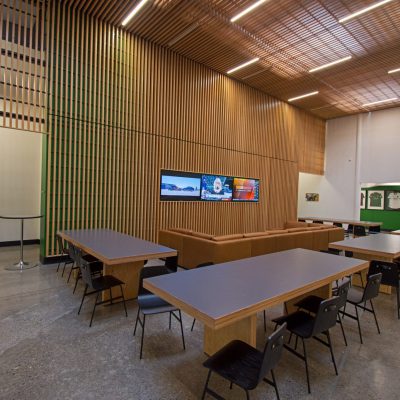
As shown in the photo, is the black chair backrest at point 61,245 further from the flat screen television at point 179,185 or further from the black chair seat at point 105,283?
the flat screen television at point 179,185

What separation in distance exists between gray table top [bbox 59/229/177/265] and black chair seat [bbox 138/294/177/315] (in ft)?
1.72

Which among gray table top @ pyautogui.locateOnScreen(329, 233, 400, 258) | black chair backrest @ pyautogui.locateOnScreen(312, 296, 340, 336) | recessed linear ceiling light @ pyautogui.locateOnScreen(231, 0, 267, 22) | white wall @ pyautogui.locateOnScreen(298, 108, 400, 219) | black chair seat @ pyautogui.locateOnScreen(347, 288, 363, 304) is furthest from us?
white wall @ pyautogui.locateOnScreen(298, 108, 400, 219)

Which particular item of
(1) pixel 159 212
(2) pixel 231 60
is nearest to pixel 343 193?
(2) pixel 231 60

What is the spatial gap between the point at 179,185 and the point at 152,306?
5098 mm

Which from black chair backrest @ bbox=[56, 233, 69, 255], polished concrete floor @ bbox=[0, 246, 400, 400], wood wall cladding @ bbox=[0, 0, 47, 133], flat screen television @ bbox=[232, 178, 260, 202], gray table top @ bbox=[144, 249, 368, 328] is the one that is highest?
wood wall cladding @ bbox=[0, 0, 47, 133]

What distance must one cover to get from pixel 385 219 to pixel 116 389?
45.9 feet

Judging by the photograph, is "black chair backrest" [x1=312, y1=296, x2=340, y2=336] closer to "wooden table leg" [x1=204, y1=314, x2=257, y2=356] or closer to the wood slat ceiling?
"wooden table leg" [x1=204, y1=314, x2=257, y2=356]

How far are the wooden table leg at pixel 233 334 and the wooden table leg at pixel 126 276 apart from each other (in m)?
1.58

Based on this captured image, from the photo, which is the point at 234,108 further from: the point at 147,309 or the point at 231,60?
the point at 147,309

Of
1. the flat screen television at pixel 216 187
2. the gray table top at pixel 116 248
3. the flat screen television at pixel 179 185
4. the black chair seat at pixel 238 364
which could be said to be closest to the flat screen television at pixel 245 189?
the flat screen television at pixel 216 187

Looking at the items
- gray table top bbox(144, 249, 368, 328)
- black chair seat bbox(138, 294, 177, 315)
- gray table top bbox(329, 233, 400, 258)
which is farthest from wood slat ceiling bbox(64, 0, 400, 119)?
black chair seat bbox(138, 294, 177, 315)

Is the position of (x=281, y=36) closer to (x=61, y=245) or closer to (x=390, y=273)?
(x=390, y=273)

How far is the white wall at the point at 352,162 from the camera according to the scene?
10.9 metres

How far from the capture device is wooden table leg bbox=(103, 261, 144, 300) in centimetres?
373
